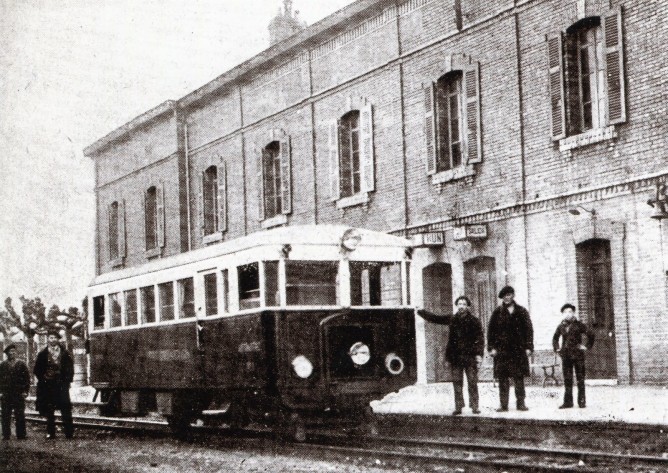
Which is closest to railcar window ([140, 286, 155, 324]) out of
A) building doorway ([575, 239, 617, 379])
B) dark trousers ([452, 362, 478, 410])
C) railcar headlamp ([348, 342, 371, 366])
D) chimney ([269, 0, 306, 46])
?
railcar headlamp ([348, 342, 371, 366])

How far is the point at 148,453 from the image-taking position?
1337 centimetres

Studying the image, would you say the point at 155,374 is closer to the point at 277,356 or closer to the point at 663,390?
the point at 277,356

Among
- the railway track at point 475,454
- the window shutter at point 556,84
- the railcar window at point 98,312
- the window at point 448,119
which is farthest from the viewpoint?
the window at point 448,119

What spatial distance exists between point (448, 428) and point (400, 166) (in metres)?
9.33

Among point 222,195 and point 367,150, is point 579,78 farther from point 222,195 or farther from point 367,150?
point 222,195

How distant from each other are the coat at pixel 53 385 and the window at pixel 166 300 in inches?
62.7

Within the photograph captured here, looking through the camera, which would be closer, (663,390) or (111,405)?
(663,390)

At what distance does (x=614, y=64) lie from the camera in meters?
17.7

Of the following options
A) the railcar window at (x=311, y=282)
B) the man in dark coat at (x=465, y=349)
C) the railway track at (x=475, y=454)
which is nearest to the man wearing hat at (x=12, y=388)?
the railway track at (x=475, y=454)

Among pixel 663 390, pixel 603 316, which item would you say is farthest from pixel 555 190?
pixel 663 390

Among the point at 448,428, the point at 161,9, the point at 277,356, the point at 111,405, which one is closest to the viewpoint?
the point at 277,356

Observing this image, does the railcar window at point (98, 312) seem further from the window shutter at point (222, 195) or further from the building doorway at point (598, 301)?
the window shutter at point (222, 195)

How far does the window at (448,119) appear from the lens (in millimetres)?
21025

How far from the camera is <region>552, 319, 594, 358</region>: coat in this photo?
1486 cm
